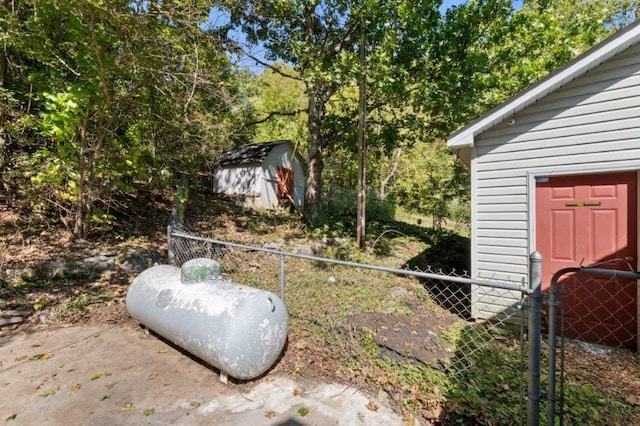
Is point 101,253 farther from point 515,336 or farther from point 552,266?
point 552,266

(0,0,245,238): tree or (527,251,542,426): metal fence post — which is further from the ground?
(0,0,245,238): tree

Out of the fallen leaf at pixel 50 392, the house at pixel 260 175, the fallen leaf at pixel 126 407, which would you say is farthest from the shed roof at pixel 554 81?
the house at pixel 260 175

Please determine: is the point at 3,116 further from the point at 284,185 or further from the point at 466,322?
the point at 284,185

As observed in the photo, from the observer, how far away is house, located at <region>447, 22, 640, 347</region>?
154 inches

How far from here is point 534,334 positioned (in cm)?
181

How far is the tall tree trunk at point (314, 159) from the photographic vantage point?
10614mm

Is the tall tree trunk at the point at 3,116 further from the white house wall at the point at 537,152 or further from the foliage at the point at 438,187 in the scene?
the foliage at the point at 438,187

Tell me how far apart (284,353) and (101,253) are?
4.70 meters

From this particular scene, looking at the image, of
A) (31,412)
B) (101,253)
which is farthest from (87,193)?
(31,412)

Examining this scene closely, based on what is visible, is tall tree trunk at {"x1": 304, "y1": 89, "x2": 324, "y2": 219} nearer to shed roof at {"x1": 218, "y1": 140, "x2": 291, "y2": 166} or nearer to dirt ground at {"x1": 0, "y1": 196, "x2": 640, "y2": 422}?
shed roof at {"x1": 218, "y1": 140, "x2": 291, "y2": 166}

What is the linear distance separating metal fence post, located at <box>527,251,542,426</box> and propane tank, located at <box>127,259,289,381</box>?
6.59ft

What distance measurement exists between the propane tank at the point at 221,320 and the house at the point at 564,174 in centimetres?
316

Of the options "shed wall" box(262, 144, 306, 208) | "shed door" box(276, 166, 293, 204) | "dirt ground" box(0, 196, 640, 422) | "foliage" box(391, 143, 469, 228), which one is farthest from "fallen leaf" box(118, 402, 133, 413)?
"shed door" box(276, 166, 293, 204)

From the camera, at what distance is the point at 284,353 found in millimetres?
3465
